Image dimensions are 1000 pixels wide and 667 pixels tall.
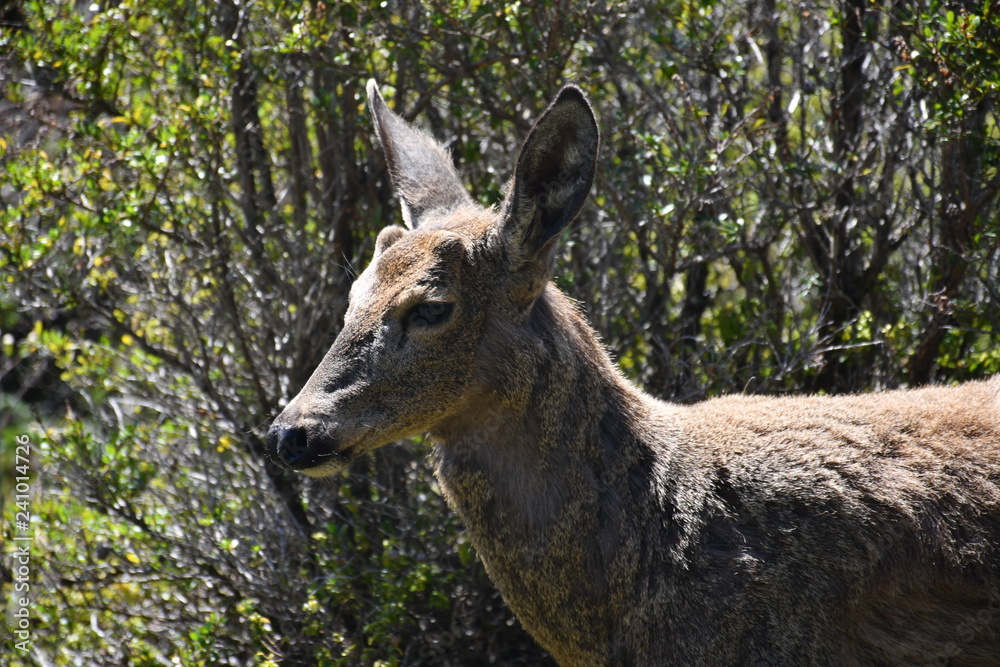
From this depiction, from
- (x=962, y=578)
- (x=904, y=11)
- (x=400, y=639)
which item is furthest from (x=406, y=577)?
(x=904, y=11)

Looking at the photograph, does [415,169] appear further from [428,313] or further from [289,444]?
[289,444]

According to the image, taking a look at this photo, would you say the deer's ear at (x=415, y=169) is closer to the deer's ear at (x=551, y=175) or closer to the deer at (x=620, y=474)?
the deer at (x=620, y=474)

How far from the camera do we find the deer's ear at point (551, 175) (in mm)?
3471

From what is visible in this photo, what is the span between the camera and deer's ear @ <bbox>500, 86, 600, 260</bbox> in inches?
137

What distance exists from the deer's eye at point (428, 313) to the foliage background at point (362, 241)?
2.11 metres

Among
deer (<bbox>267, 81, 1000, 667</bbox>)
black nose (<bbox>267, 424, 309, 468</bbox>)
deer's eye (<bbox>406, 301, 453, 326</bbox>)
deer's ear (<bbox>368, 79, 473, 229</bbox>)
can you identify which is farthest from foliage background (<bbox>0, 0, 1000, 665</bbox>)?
deer's eye (<bbox>406, 301, 453, 326</bbox>)

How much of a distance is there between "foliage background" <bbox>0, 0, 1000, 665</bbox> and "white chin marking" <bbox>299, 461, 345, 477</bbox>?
185 centimetres

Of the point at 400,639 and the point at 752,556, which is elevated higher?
the point at 752,556

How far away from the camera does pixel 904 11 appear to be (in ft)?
18.6

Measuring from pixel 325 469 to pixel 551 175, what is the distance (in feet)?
4.50

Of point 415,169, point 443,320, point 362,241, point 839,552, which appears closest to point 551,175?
point 443,320

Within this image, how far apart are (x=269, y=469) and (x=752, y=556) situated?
353cm

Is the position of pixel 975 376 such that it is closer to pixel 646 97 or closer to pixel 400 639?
pixel 646 97

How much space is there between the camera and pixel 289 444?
3.39m
